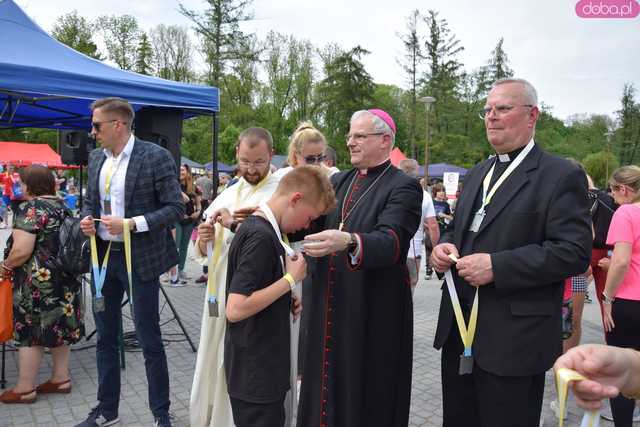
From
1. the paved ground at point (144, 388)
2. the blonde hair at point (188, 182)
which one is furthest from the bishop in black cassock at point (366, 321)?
the blonde hair at point (188, 182)

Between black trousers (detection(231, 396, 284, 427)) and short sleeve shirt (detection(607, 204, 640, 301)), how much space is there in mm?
2635

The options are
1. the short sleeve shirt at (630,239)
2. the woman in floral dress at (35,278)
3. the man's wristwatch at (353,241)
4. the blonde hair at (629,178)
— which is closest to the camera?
the man's wristwatch at (353,241)

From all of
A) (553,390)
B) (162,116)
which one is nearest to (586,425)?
(553,390)

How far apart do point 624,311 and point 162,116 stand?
4699mm

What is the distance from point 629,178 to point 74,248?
4.16 meters

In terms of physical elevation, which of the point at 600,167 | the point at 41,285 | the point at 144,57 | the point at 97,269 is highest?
the point at 144,57

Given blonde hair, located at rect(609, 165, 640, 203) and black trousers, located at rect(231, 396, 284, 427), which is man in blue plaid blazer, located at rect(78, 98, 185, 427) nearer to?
black trousers, located at rect(231, 396, 284, 427)

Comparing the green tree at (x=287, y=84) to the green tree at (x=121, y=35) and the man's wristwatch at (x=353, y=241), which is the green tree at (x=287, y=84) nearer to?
the green tree at (x=121, y=35)

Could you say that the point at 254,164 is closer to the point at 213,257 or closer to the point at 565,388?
the point at 213,257

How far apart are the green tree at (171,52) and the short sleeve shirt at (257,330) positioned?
1502 inches

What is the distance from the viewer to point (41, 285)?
3.95m

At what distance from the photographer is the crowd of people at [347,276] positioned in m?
2.16

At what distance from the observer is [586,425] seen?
3.48 feet

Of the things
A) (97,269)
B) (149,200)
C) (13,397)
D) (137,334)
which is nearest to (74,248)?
(97,269)
